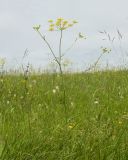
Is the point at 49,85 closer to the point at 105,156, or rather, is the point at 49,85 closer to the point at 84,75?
the point at 84,75

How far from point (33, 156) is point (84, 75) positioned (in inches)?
251

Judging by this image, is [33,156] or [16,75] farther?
[16,75]

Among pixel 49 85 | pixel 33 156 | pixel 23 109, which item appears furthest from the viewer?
pixel 49 85

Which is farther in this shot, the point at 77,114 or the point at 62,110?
the point at 62,110

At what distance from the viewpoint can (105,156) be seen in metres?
3.55

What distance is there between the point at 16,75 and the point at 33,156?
19.6 feet

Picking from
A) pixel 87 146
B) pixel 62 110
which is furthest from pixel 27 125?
pixel 62 110

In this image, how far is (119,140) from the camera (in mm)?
3725

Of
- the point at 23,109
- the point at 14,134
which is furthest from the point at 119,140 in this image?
the point at 23,109

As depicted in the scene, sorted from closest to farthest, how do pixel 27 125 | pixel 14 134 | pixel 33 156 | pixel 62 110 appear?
1. pixel 33 156
2. pixel 14 134
3. pixel 27 125
4. pixel 62 110

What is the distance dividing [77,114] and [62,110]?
1.32ft

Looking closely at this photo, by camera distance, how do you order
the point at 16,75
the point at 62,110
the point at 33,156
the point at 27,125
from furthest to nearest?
the point at 16,75 → the point at 62,110 → the point at 27,125 → the point at 33,156

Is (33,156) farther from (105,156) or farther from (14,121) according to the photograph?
(14,121)

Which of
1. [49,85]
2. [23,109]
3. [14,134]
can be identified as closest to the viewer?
[14,134]
